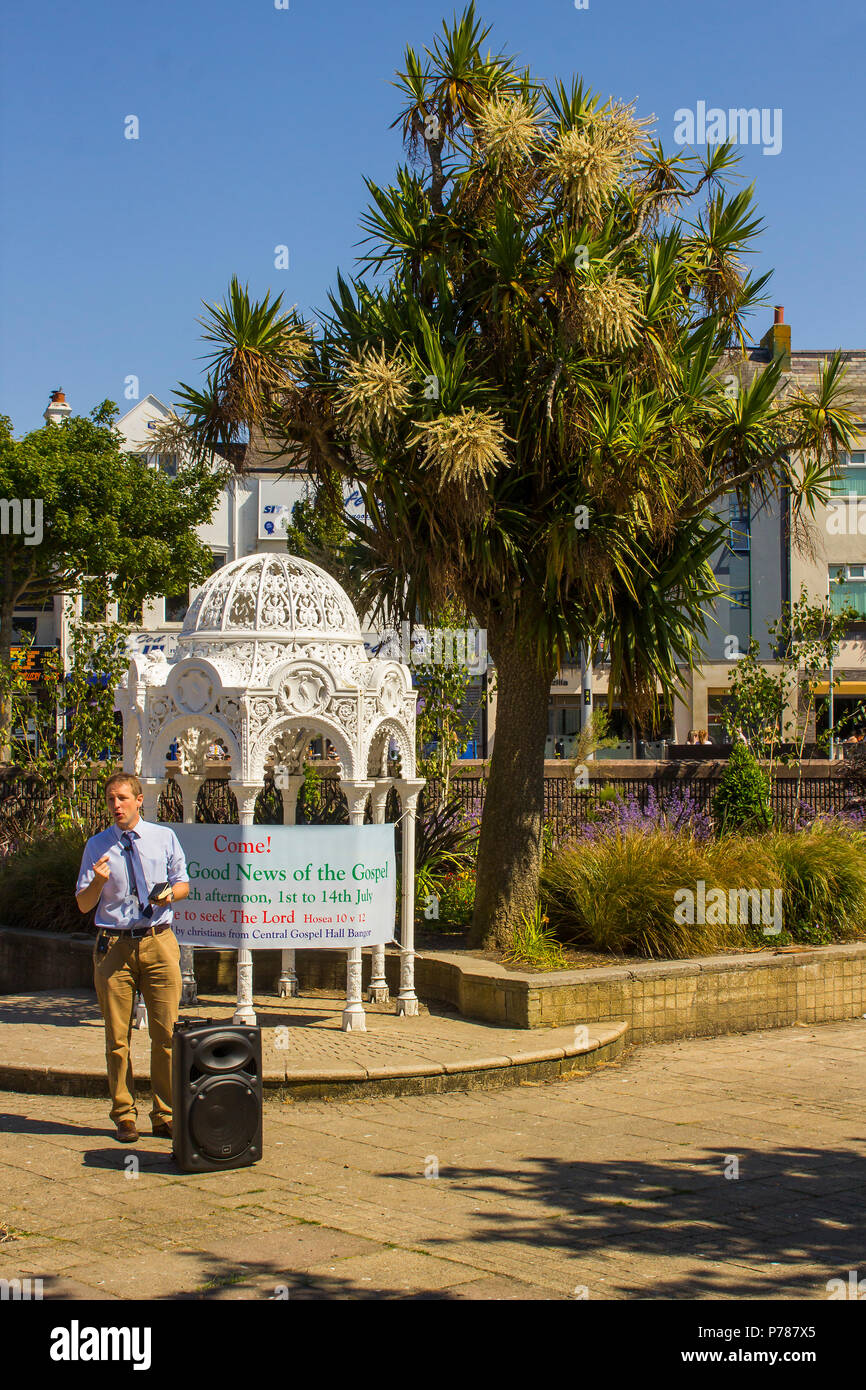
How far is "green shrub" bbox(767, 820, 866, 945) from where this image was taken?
12.0 metres

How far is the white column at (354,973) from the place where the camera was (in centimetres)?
949

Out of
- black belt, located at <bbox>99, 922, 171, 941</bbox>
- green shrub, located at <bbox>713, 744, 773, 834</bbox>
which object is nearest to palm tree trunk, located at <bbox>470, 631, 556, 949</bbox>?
green shrub, located at <bbox>713, 744, 773, 834</bbox>

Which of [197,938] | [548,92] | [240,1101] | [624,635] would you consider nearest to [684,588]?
[624,635]

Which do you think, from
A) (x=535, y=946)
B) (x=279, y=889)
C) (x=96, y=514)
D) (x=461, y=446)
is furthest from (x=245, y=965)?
(x=96, y=514)

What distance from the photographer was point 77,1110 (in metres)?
7.99

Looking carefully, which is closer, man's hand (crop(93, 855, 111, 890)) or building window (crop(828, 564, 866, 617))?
man's hand (crop(93, 855, 111, 890))

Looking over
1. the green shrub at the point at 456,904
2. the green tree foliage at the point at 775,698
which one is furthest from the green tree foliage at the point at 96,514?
the green shrub at the point at 456,904

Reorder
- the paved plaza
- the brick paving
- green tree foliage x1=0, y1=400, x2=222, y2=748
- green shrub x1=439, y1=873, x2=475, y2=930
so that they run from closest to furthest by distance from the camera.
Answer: the paved plaza < the brick paving < green shrub x1=439, y1=873, x2=475, y2=930 < green tree foliage x1=0, y1=400, x2=222, y2=748

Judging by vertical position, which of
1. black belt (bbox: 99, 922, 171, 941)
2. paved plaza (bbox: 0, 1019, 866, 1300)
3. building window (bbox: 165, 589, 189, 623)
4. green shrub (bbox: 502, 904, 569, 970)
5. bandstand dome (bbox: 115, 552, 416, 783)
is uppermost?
building window (bbox: 165, 589, 189, 623)

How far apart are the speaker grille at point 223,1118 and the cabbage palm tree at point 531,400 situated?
14.7 ft

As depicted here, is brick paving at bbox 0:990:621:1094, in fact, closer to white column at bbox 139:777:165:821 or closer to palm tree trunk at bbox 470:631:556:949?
palm tree trunk at bbox 470:631:556:949

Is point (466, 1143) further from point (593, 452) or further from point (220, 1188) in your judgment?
point (593, 452)

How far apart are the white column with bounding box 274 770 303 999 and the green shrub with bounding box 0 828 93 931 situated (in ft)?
7.83

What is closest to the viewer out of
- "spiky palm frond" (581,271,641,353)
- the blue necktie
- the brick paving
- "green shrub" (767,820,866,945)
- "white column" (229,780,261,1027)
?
the blue necktie
